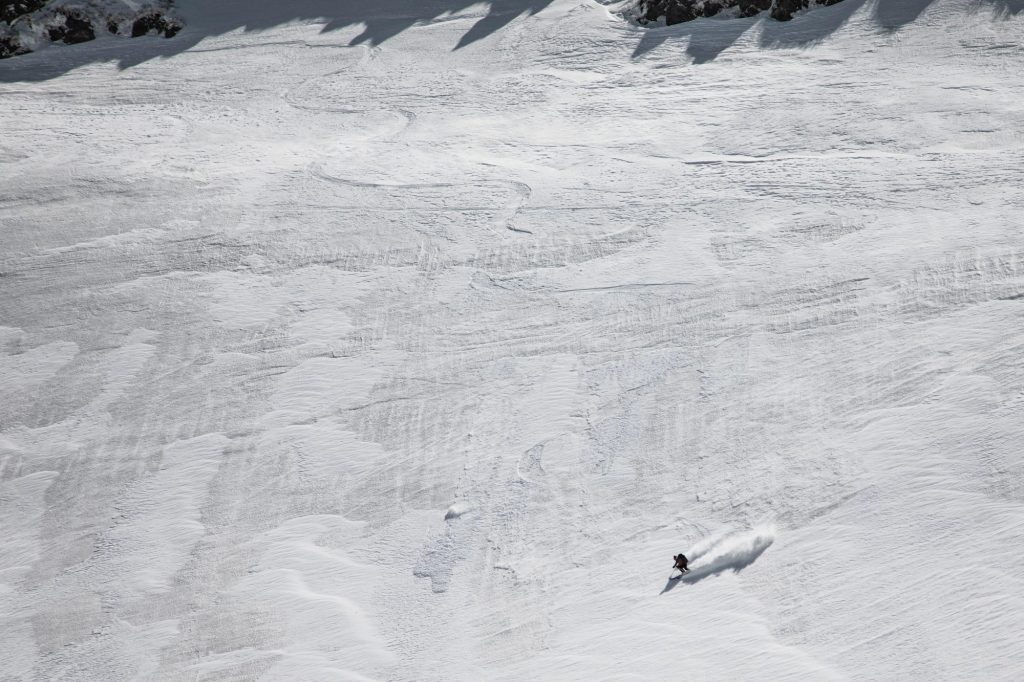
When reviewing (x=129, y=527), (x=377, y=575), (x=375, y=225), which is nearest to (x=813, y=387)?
(x=377, y=575)

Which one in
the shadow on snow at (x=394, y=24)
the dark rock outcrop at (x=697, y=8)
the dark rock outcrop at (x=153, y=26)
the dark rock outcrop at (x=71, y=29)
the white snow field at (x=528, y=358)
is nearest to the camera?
the white snow field at (x=528, y=358)

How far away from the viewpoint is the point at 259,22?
13930 mm

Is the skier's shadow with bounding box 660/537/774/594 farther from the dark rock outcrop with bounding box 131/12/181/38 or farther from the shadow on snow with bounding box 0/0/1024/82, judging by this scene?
the dark rock outcrop with bounding box 131/12/181/38

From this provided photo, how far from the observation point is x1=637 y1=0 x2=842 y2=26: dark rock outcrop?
1273 centimetres

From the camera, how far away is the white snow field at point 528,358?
6.21 m

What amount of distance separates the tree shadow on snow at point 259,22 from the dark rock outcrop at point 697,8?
1.59 m

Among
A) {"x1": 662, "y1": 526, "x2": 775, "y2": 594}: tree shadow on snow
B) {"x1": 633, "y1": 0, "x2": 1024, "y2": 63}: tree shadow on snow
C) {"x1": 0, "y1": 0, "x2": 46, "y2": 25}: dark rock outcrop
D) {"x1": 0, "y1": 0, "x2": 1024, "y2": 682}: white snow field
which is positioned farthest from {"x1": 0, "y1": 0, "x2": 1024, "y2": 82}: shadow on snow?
{"x1": 662, "y1": 526, "x2": 775, "y2": 594}: tree shadow on snow

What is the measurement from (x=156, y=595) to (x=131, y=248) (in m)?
4.37

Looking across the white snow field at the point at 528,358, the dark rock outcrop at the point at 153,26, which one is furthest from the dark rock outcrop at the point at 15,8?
the dark rock outcrop at the point at 153,26

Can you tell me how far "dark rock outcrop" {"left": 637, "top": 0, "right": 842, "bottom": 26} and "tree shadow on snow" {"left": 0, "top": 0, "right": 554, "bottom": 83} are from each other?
1.59 meters

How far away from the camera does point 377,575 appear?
21.8ft

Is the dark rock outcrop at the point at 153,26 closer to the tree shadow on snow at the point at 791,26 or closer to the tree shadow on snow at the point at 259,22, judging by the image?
the tree shadow on snow at the point at 259,22

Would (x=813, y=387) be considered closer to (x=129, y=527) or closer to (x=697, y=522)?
(x=697, y=522)

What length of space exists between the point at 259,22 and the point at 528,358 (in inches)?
330
